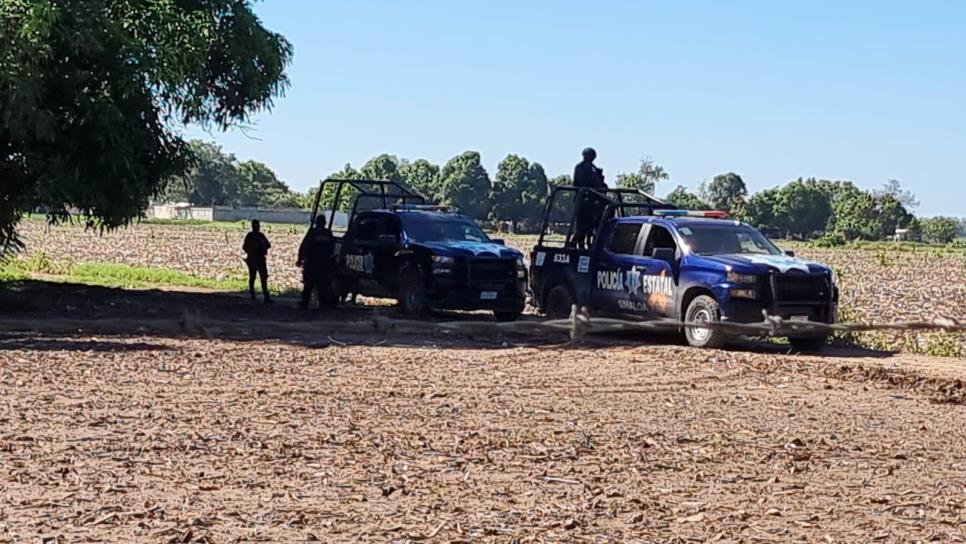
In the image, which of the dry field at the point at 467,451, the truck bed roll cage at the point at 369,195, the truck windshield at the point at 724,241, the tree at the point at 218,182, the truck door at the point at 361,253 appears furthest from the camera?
the tree at the point at 218,182

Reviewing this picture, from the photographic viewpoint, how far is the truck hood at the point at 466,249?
69.8 ft

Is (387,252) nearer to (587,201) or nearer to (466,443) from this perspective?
(587,201)

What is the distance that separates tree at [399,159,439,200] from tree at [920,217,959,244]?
51402mm

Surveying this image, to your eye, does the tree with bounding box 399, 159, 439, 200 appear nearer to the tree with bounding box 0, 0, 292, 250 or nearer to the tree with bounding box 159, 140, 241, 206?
the tree with bounding box 159, 140, 241, 206

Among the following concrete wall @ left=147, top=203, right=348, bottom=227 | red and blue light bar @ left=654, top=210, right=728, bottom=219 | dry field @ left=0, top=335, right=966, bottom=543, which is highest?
concrete wall @ left=147, top=203, right=348, bottom=227

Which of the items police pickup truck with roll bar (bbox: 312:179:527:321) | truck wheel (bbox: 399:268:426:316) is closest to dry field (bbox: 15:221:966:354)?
police pickup truck with roll bar (bbox: 312:179:527:321)

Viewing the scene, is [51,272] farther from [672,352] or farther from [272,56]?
[672,352]

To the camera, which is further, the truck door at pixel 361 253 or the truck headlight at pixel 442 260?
the truck door at pixel 361 253

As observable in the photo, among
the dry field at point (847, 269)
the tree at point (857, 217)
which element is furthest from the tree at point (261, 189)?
the dry field at point (847, 269)

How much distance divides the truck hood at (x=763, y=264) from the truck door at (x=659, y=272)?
57 centimetres

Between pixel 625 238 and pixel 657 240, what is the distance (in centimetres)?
70

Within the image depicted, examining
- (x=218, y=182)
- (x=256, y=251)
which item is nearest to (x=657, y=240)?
(x=256, y=251)

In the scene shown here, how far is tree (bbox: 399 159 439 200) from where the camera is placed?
124 meters

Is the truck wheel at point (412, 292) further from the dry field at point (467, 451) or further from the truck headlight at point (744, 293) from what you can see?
the dry field at point (467, 451)
